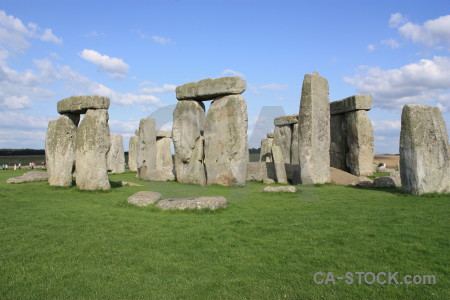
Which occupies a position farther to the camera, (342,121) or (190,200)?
(342,121)

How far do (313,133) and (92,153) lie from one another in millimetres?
7637

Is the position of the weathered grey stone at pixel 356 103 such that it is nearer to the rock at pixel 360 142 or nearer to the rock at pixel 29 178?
the rock at pixel 360 142

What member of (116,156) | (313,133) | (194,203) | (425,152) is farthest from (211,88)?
(116,156)

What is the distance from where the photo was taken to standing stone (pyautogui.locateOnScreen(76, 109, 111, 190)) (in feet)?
35.8

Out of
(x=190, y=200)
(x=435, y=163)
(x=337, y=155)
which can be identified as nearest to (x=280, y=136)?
(x=337, y=155)

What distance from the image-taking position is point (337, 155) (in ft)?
58.6

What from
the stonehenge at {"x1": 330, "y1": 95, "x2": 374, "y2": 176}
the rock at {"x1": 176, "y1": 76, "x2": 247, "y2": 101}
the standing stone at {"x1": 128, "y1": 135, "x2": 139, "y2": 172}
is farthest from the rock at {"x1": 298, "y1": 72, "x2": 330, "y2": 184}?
the standing stone at {"x1": 128, "y1": 135, "x2": 139, "y2": 172}

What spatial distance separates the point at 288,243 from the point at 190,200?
10.1ft

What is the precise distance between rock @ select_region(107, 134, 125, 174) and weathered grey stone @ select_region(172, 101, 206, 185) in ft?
27.0

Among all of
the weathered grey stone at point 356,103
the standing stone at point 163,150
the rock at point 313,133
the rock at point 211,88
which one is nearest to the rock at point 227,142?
the rock at point 211,88

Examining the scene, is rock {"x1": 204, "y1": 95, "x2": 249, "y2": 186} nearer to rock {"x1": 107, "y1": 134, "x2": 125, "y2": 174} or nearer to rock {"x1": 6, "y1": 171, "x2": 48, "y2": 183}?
rock {"x1": 6, "y1": 171, "x2": 48, "y2": 183}

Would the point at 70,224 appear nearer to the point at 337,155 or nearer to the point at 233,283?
the point at 233,283

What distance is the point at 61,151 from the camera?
1180cm

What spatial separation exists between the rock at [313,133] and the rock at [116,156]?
13.0m
